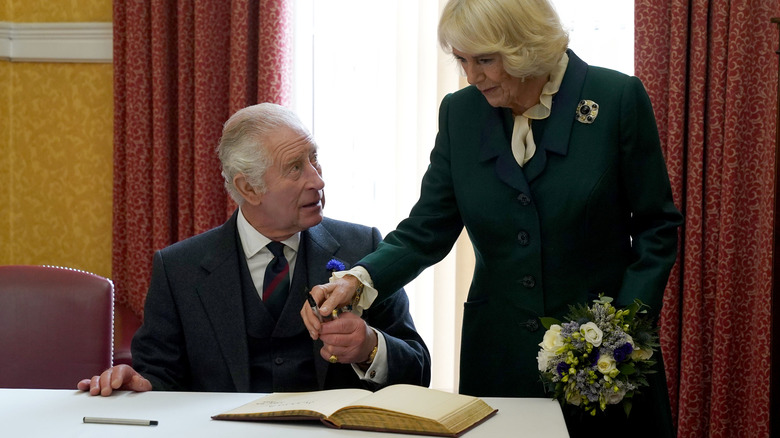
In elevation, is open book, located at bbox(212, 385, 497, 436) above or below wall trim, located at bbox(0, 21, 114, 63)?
below

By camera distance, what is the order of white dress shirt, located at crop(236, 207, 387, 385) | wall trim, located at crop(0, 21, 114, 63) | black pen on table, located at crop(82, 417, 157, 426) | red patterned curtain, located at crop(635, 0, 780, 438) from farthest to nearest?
1. wall trim, located at crop(0, 21, 114, 63)
2. red patterned curtain, located at crop(635, 0, 780, 438)
3. white dress shirt, located at crop(236, 207, 387, 385)
4. black pen on table, located at crop(82, 417, 157, 426)

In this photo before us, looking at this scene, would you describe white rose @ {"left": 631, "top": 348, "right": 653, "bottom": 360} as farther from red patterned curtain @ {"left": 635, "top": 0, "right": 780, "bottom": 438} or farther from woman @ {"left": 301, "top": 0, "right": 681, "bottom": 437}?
red patterned curtain @ {"left": 635, "top": 0, "right": 780, "bottom": 438}

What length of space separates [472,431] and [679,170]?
212 centimetres

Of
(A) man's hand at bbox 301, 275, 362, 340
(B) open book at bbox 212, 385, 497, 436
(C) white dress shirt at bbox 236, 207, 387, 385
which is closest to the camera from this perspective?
(B) open book at bbox 212, 385, 497, 436

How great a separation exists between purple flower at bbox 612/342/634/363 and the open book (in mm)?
279

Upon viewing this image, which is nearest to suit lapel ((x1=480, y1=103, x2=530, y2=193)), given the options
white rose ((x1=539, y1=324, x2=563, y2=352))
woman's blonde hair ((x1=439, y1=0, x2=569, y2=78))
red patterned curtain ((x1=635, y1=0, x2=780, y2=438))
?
woman's blonde hair ((x1=439, y1=0, x2=569, y2=78))

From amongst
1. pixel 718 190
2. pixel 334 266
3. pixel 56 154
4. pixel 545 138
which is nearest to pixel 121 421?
pixel 334 266

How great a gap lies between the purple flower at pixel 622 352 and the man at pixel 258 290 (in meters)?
0.70

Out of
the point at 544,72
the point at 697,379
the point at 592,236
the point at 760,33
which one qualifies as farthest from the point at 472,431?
the point at 760,33

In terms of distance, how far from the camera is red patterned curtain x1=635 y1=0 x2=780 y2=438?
3322 mm

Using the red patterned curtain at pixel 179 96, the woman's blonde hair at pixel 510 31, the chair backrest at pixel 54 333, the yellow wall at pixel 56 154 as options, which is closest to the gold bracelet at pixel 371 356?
the woman's blonde hair at pixel 510 31

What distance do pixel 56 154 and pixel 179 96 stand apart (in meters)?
0.79

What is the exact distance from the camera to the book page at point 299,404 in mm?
1723

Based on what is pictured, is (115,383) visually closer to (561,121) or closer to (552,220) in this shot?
(552,220)
